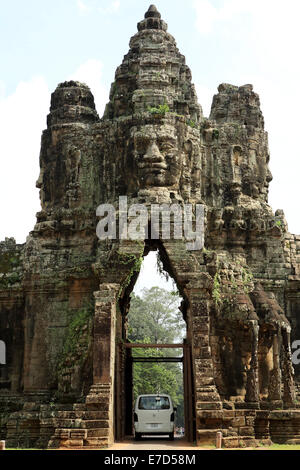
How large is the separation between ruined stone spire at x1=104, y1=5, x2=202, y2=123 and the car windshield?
8956 millimetres

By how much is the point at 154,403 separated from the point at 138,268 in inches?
159

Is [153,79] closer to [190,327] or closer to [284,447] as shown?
[190,327]

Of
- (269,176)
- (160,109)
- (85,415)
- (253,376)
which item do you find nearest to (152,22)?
(160,109)

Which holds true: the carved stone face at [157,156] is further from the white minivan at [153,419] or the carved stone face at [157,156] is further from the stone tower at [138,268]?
the white minivan at [153,419]

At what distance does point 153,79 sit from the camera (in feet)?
67.8

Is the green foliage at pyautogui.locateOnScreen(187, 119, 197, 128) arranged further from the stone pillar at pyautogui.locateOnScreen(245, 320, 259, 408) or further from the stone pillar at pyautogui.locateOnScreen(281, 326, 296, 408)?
the stone pillar at pyautogui.locateOnScreen(281, 326, 296, 408)

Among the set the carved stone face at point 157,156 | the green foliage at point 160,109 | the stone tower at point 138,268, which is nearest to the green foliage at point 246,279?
the stone tower at point 138,268

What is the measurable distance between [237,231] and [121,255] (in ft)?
14.5

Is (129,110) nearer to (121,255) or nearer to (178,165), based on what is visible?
(178,165)

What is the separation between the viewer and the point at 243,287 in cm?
1862

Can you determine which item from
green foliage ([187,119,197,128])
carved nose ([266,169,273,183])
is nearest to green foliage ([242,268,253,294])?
carved nose ([266,169,273,183])

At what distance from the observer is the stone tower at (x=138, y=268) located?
650 inches

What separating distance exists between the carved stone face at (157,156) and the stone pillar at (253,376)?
4.89 m

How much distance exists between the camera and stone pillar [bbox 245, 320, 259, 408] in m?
16.9
